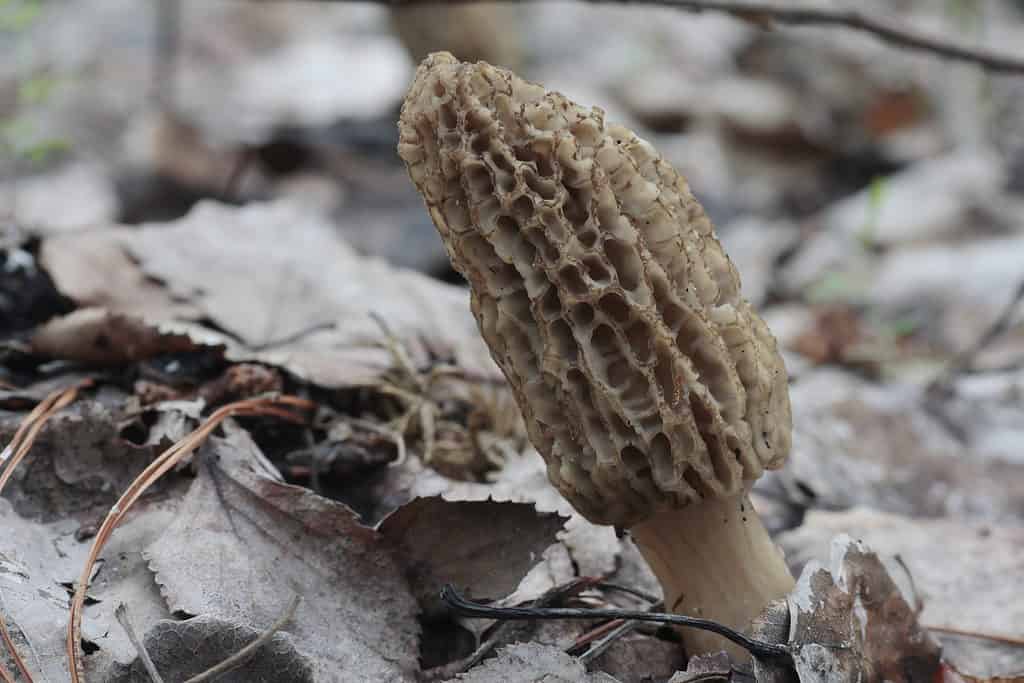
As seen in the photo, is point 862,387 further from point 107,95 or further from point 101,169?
point 107,95

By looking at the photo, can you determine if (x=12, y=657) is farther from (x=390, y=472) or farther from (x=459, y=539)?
(x=390, y=472)

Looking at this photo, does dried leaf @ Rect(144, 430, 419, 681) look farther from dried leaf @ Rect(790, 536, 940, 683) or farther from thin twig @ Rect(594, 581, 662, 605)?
dried leaf @ Rect(790, 536, 940, 683)

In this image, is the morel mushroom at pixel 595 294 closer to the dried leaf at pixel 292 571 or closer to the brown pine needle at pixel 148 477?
the dried leaf at pixel 292 571

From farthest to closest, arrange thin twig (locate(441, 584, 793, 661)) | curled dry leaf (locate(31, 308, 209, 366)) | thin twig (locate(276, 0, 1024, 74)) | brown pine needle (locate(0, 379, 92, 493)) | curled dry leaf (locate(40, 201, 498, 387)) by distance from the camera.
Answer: thin twig (locate(276, 0, 1024, 74))
curled dry leaf (locate(40, 201, 498, 387))
curled dry leaf (locate(31, 308, 209, 366))
brown pine needle (locate(0, 379, 92, 493))
thin twig (locate(441, 584, 793, 661))

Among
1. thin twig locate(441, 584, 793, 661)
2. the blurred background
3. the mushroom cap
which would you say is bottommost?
the blurred background

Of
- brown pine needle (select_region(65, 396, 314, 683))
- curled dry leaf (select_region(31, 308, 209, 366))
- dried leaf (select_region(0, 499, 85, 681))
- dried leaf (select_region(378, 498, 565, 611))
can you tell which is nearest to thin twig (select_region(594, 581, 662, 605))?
dried leaf (select_region(378, 498, 565, 611))

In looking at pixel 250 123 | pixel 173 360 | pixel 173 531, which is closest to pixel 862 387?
pixel 173 360

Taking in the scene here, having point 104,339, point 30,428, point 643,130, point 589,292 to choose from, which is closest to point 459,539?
point 589,292
